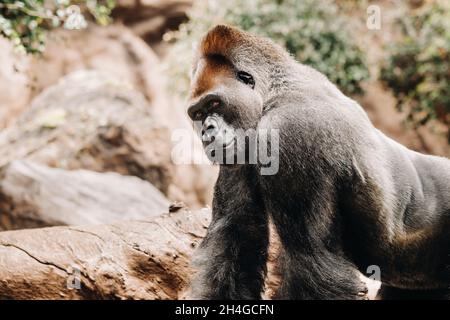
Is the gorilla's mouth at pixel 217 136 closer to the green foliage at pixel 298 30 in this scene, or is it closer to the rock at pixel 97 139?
the rock at pixel 97 139

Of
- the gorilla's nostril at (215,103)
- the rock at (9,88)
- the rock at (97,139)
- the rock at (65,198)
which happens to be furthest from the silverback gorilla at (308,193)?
the rock at (9,88)

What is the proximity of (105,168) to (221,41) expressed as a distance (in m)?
4.48

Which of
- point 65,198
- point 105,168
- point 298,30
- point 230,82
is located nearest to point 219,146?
point 230,82

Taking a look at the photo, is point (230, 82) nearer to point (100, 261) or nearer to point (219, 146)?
point (219, 146)

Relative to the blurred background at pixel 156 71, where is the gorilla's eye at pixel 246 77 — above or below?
above

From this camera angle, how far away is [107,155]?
7.27 m

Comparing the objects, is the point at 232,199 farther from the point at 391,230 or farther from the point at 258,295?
the point at 391,230

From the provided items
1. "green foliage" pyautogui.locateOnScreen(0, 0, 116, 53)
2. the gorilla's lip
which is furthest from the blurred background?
the gorilla's lip

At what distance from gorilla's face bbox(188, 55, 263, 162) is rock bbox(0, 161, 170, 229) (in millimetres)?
2870

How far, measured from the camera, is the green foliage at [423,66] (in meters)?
8.85

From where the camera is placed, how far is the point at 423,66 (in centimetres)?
909

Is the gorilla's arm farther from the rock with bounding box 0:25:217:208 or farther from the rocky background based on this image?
the rock with bounding box 0:25:217:208

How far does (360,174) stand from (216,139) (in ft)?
2.58
